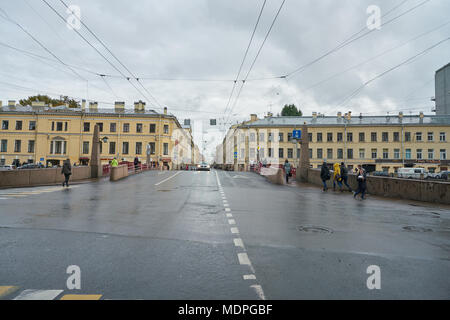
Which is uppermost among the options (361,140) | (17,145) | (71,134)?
(361,140)

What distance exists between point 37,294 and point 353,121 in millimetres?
75998

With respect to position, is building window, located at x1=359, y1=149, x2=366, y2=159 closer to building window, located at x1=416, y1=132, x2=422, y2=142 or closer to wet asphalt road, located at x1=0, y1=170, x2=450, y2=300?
building window, located at x1=416, y1=132, x2=422, y2=142

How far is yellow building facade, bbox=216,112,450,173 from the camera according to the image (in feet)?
215

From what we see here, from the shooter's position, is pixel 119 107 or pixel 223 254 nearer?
pixel 223 254

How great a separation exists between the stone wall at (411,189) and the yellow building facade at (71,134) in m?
51.0

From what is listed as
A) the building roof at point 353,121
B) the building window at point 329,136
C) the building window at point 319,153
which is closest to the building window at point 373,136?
the building roof at point 353,121

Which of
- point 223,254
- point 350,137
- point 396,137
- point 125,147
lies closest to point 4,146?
point 125,147

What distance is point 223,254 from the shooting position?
543 cm

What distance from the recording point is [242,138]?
7494 centimetres

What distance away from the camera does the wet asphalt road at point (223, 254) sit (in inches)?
155

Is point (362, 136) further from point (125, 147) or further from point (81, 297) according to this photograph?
point (81, 297)

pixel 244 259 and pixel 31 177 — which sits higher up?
pixel 31 177

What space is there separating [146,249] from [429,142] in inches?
2943
